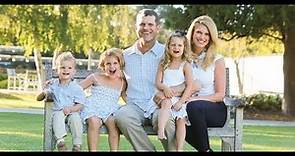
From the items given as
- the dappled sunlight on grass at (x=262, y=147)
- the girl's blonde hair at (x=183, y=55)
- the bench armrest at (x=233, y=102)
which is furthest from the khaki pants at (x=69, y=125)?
the dappled sunlight on grass at (x=262, y=147)

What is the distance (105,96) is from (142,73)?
0.37m

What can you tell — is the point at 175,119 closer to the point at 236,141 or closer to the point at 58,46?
the point at 236,141

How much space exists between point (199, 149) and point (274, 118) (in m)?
11.7

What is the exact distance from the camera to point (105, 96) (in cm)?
495

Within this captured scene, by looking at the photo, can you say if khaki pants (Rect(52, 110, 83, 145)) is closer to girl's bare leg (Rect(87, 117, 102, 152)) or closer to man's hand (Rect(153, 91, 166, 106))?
girl's bare leg (Rect(87, 117, 102, 152))

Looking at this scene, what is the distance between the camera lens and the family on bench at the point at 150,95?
469 centimetres

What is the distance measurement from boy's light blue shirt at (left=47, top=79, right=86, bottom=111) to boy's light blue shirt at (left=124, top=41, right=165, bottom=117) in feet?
1.39

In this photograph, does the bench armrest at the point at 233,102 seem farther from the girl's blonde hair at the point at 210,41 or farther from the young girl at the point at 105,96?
the young girl at the point at 105,96

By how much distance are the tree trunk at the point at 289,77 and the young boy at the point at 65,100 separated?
12.5m

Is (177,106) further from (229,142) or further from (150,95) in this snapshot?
(229,142)

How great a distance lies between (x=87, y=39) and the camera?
21703mm

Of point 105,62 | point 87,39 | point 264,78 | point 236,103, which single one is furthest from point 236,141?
point 264,78

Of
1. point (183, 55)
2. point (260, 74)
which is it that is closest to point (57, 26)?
point (260, 74)

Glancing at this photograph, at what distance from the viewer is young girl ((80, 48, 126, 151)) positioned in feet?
15.5
